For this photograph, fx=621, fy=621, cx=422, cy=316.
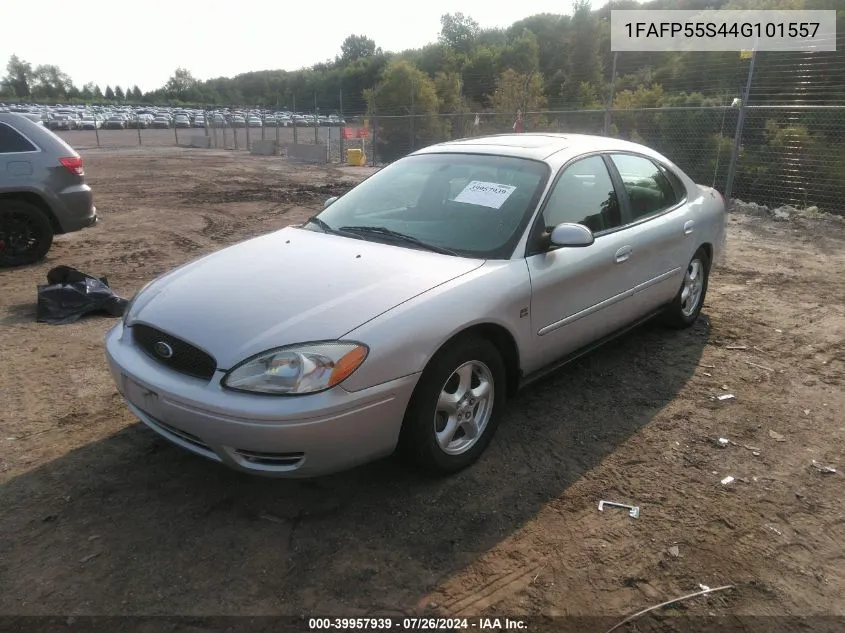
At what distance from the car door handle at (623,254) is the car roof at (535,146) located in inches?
26.7

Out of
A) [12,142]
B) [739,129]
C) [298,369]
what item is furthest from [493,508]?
[739,129]

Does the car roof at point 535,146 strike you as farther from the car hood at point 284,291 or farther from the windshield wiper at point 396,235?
the car hood at point 284,291

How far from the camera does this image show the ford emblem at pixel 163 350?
280 cm

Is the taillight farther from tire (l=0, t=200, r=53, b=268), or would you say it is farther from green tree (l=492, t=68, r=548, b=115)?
green tree (l=492, t=68, r=548, b=115)

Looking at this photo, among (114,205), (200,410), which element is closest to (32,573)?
(200,410)

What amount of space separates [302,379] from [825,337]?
4.60 m

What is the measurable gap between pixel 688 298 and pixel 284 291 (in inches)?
141

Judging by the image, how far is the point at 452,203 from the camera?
373 centimetres

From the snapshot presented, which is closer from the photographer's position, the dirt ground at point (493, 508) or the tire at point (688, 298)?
the dirt ground at point (493, 508)

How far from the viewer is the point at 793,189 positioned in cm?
1161

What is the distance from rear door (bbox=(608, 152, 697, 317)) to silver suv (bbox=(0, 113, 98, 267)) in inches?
243

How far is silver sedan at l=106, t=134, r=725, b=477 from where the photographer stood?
101 inches

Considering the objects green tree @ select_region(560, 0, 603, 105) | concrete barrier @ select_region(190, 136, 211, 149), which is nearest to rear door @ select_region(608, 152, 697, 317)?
green tree @ select_region(560, 0, 603, 105)

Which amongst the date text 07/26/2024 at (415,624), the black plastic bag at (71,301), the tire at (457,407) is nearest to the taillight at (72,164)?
the black plastic bag at (71,301)
